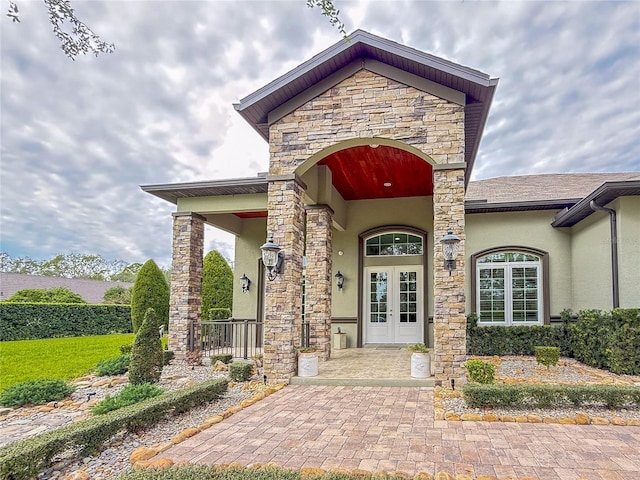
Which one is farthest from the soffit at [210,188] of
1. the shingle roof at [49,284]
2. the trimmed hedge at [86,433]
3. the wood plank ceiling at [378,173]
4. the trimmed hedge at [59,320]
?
the shingle roof at [49,284]

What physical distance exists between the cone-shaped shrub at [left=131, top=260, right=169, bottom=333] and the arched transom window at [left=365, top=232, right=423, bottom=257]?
8.23m

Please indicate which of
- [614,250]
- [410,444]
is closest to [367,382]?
[410,444]

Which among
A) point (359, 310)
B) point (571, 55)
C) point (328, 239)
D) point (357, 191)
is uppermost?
point (571, 55)

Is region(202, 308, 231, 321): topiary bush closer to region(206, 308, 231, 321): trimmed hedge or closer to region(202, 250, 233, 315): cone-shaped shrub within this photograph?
region(206, 308, 231, 321): trimmed hedge

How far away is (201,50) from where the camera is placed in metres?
7.09

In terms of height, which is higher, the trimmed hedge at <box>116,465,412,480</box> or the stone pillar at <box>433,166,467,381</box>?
the stone pillar at <box>433,166,467,381</box>

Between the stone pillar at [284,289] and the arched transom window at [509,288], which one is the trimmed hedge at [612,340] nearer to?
the arched transom window at [509,288]

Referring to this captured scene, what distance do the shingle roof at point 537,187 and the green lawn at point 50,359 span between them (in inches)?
437

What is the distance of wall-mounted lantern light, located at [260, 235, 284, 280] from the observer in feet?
Answer: 23.6

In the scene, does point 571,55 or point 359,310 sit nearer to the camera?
point 359,310

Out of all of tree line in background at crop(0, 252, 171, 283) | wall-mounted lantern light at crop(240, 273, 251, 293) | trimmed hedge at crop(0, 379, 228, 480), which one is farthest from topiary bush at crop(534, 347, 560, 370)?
tree line in background at crop(0, 252, 171, 283)

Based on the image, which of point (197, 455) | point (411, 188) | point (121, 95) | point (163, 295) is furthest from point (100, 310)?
point (197, 455)

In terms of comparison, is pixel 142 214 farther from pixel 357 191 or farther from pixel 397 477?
pixel 397 477

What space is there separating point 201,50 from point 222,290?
10.4 metres
